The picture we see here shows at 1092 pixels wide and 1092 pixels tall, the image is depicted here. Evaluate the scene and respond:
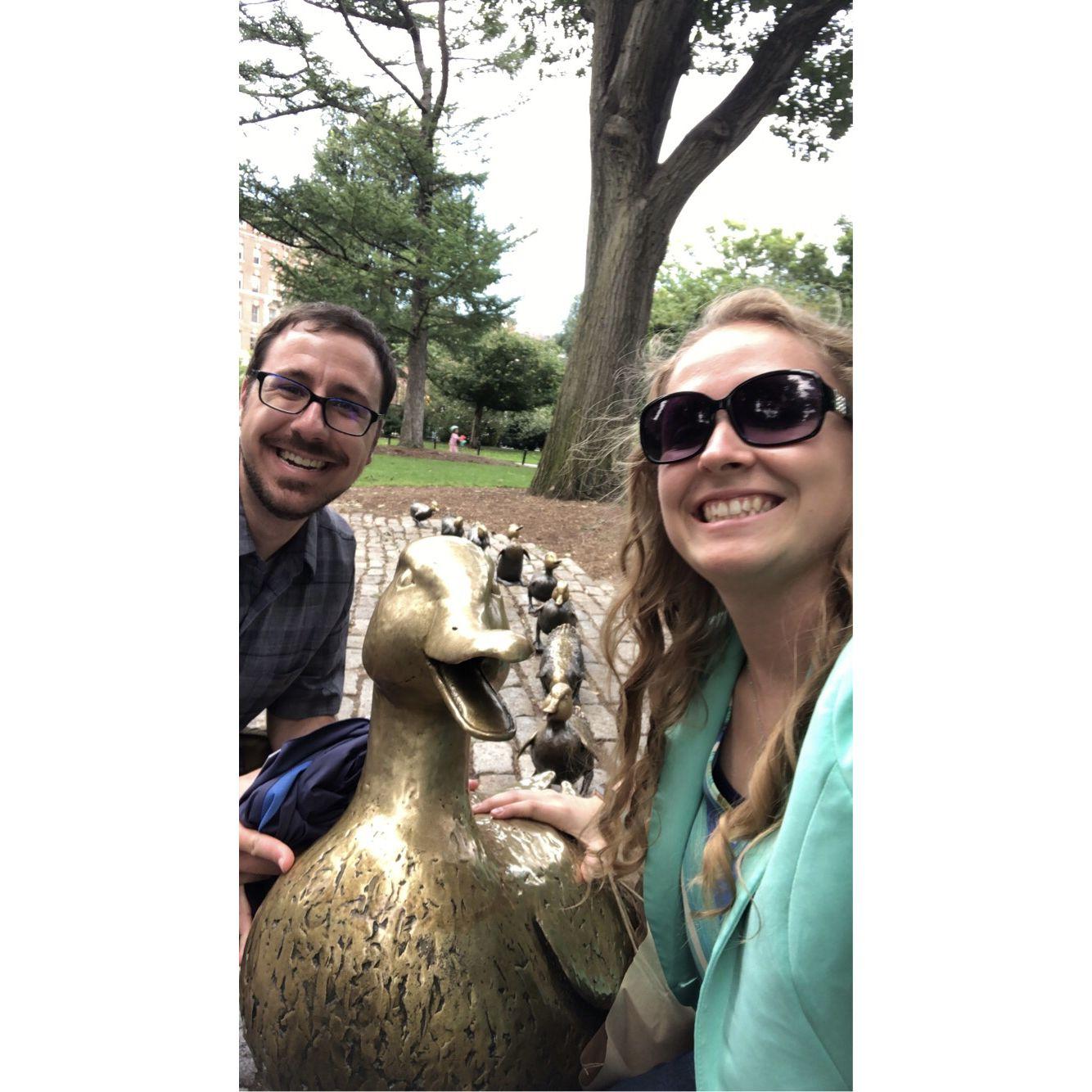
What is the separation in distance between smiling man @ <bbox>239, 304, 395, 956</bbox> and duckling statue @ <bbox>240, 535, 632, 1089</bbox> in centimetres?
15

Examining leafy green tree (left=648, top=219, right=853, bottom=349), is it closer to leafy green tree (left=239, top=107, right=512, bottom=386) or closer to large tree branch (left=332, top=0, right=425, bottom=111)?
leafy green tree (left=239, top=107, right=512, bottom=386)

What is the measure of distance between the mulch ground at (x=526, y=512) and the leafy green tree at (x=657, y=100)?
239 millimetres

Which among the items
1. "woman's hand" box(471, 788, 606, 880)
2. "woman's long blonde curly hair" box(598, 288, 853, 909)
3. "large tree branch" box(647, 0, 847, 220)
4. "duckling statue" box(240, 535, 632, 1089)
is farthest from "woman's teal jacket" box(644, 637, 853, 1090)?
"large tree branch" box(647, 0, 847, 220)

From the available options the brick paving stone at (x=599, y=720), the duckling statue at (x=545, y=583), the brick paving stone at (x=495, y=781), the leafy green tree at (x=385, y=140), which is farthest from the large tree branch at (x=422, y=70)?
the brick paving stone at (x=495, y=781)

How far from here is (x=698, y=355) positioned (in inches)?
30.7

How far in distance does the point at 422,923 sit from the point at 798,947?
0.41 metres

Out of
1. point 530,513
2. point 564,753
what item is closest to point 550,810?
point 564,753

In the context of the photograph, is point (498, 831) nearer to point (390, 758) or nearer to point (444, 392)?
point (390, 758)

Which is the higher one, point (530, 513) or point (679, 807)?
point (530, 513)

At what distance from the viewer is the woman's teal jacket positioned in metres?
0.65

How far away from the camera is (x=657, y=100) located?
816 mm

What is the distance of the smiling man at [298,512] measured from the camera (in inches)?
31.8

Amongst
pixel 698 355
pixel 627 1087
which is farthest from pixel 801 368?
pixel 627 1087

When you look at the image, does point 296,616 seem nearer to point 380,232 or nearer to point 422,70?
point 380,232
